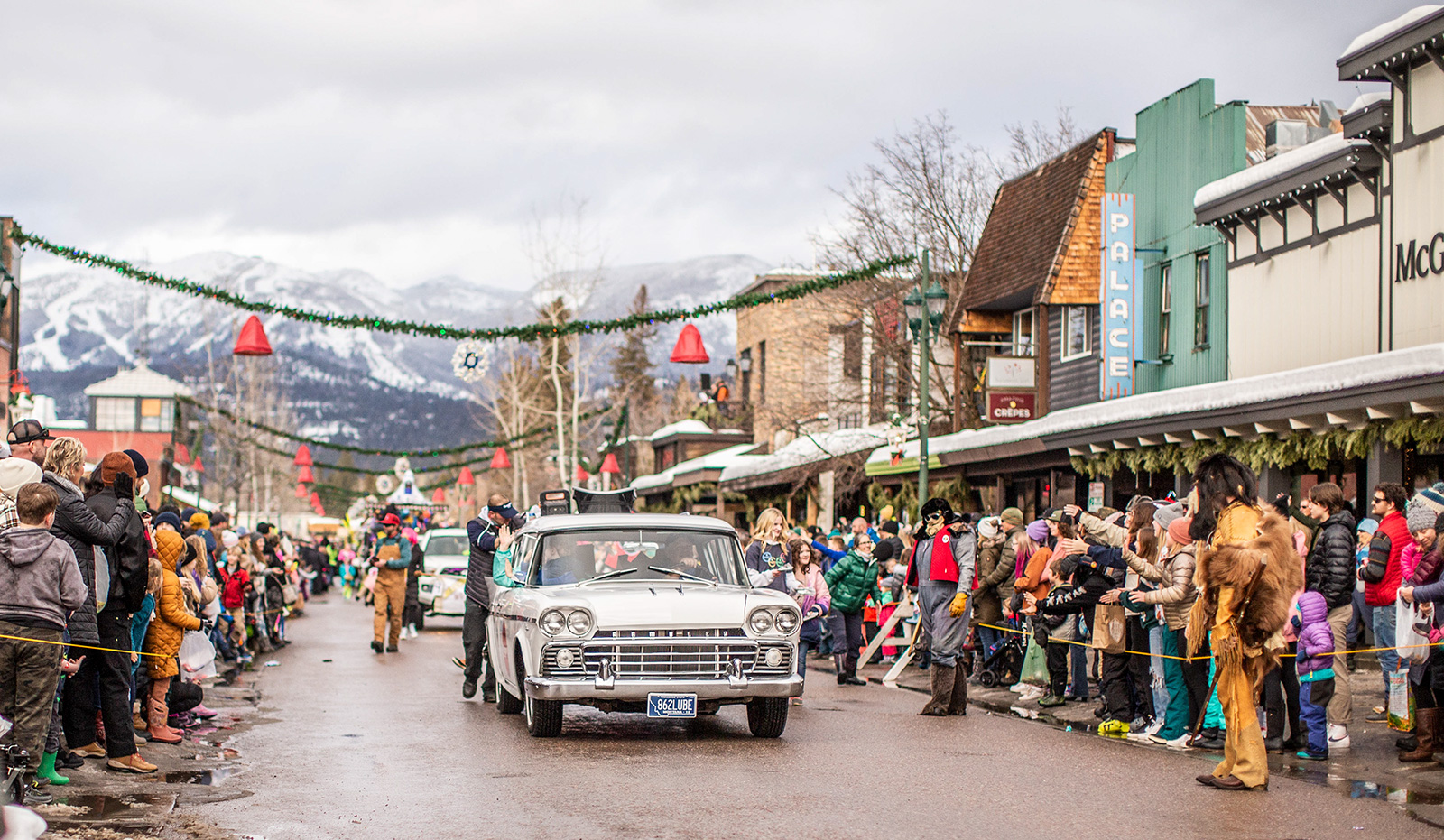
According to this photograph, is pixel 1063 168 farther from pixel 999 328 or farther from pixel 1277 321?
pixel 1277 321

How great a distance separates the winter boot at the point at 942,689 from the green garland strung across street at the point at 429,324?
9.83m

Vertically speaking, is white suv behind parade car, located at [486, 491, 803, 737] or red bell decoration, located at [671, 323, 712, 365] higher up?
red bell decoration, located at [671, 323, 712, 365]

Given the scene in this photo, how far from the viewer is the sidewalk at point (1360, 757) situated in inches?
385

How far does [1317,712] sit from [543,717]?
572 centimetres

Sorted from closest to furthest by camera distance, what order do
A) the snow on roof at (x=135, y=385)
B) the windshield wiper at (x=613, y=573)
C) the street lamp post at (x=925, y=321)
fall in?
the windshield wiper at (x=613, y=573) < the street lamp post at (x=925, y=321) < the snow on roof at (x=135, y=385)

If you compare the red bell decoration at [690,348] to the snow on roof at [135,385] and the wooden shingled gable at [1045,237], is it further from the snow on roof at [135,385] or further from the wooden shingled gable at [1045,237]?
the snow on roof at [135,385]

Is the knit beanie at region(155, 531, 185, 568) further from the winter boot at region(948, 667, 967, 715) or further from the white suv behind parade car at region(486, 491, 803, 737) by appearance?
the winter boot at region(948, 667, 967, 715)

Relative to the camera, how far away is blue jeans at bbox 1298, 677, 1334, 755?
11352 millimetres

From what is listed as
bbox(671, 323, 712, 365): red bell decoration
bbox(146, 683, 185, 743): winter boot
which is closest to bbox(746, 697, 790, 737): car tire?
bbox(146, 683, 185, 743): winter boot

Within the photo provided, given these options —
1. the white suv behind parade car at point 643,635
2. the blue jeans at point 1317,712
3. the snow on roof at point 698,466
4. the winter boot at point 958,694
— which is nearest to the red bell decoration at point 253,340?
the white suv behind parade car at point 643,635

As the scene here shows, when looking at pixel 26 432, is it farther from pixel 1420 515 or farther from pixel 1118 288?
pixel 1118 288

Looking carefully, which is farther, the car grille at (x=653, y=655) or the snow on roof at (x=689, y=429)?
the snow on roof at (x=689, y=429)

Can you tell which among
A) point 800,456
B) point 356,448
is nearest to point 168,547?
point 800,456

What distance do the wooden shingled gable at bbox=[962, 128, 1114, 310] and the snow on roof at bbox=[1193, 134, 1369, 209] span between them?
4.15 metres
